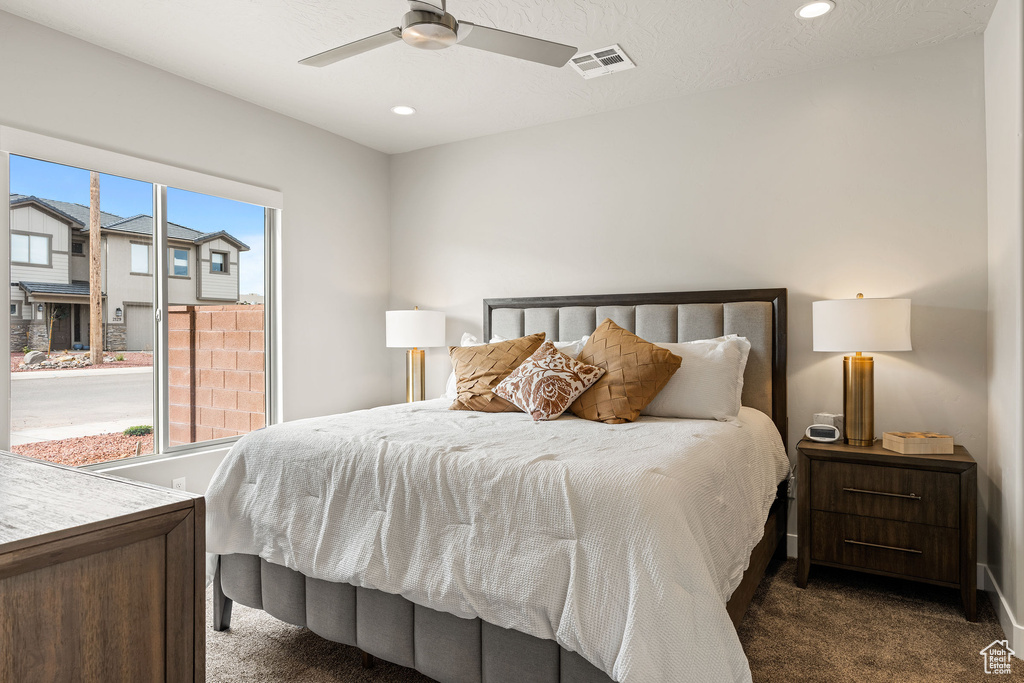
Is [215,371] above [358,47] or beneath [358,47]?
beneath

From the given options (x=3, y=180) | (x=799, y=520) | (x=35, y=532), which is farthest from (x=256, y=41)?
(x=799, y=520)

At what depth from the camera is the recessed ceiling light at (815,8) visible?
250cm

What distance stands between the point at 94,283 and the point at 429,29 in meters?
2.27

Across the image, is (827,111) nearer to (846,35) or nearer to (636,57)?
(846,35)

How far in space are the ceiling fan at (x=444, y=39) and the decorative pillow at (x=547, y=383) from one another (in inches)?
51.6

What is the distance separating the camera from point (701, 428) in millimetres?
2416

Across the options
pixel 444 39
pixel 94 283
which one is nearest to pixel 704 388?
pixel 444 39

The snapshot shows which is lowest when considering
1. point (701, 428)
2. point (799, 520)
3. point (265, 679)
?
point (265, 679)

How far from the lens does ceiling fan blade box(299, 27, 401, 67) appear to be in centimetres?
207

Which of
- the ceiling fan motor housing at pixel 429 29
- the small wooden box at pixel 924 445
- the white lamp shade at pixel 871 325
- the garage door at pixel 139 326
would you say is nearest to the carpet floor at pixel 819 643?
the small wooden box at pixel 924 445

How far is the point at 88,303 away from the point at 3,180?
651 millimetres

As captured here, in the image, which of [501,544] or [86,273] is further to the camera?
[86,273]

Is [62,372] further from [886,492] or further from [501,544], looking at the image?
[886,492]

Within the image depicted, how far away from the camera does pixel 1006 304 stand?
7.77ft
